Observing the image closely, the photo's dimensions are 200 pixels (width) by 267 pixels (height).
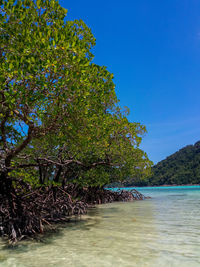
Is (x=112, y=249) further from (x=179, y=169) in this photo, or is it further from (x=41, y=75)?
(x=179, y=169)

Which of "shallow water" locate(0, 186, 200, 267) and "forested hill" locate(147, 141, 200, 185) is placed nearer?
"shallow water" locate(0, 186, 200, 267)

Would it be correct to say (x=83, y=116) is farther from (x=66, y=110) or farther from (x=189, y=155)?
(x=189, y=155)

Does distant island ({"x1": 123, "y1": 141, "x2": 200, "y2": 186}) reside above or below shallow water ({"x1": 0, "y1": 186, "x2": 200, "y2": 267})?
above

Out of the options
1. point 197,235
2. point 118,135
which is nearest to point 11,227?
point 197,235

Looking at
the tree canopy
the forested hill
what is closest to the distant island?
the forested hill

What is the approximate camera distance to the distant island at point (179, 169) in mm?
81375

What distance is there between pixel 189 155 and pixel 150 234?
9321 centimetres

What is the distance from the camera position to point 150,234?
21.0 ft

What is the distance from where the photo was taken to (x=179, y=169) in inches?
3435

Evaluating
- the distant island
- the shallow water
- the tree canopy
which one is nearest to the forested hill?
the distant island

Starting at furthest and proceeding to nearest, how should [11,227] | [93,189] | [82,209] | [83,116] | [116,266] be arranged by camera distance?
[93,189] → [82,209] → [83,116] → [11,227] → [116,266]

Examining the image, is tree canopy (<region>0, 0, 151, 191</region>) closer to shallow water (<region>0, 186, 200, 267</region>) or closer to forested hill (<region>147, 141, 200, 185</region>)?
shallow water (<region>0, 186, 200, 267</region>)

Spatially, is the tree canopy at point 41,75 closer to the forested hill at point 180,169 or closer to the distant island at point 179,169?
the distant island at point 179,169

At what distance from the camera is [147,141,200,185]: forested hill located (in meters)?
81.4
